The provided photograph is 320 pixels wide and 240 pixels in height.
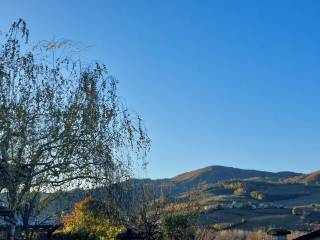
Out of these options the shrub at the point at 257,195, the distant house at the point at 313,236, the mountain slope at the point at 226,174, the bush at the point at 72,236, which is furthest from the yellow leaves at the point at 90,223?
the mountain slope at the point at 226,174

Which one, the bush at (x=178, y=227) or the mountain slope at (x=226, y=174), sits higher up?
the mountain slope at (x=226, y=174)

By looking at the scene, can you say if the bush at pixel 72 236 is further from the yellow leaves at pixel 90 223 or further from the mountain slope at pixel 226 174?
the mountain slope at pixel 226 174

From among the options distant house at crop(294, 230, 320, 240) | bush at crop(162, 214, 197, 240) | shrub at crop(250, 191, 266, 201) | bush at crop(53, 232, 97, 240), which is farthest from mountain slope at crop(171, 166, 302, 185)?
distant house at crop(294, 230, 320, 240)

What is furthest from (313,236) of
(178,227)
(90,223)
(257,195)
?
(257,195)

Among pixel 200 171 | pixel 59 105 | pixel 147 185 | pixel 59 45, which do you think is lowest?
pixel 147 185

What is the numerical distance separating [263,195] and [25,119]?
3741 inches

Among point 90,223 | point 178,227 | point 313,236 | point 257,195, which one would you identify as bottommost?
point 313,236

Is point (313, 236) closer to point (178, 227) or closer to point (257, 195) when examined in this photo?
point (178, 227)

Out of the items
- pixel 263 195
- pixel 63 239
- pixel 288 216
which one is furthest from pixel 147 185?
pixel 263 195

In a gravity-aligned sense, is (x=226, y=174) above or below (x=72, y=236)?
above

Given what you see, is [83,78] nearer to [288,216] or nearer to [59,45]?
[59,45]

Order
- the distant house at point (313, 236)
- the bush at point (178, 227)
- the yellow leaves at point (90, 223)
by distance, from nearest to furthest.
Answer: the distant house at point (313, 236), the bush at point (178, 227), the yellow leaves at point (90, 223)

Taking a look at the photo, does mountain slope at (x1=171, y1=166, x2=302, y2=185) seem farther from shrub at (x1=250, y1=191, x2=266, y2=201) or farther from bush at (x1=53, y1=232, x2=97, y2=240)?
bush at (x1=53, y1=232, x2=97, y2=240)

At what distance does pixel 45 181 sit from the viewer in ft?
44.7
